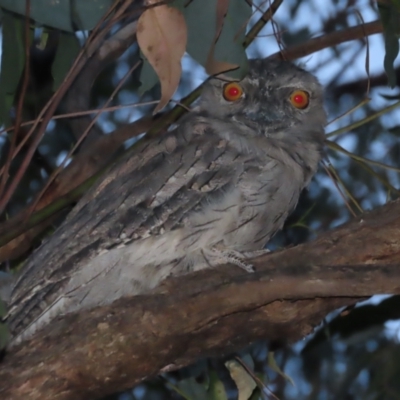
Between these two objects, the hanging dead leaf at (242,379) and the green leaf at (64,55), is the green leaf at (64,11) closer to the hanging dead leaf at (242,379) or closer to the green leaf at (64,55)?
the green leaf at (64,55)

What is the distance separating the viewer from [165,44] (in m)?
1.58

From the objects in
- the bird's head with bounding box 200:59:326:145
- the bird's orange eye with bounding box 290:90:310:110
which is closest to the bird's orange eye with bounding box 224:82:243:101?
the bird's head with bounding box 200:59:326:145

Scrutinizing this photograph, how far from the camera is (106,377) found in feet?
5.21

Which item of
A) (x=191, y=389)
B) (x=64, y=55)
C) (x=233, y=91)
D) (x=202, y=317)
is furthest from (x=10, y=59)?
(x=191, y=389)

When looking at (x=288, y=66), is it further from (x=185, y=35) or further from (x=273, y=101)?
(x=185, y=35)

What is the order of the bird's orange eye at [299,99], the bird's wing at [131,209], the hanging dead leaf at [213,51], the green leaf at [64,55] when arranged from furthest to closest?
the bird's orange eye at [299,99] → the green leaf at [64,55] → the bird's wing at [131,209] → the hanging dead leaf at [213,51]

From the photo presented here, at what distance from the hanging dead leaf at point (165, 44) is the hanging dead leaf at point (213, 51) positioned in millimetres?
102

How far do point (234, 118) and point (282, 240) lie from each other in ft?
4.17

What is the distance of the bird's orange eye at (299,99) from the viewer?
2.34m

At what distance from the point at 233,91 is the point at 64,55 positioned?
514 millimetres

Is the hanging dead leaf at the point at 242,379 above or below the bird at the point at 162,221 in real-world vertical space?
below

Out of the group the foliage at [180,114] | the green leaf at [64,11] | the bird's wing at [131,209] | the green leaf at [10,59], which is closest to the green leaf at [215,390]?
the foliage at [180,114]

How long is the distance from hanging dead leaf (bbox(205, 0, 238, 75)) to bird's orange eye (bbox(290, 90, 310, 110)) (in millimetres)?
665

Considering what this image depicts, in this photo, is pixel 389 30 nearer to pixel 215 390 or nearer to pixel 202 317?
pixel 202 317
